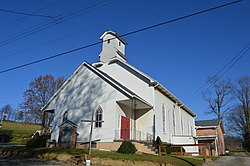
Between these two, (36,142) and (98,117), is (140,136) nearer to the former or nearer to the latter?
(98,117)

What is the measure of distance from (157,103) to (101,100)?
6.19m

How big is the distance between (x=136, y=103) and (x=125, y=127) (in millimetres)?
2532

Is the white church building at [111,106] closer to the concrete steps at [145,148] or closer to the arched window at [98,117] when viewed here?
the arched window at [98,117]

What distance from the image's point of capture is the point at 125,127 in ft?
67.4

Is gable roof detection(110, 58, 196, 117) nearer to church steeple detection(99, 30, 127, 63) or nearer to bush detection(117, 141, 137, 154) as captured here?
church steeple detection(99, 30, 127, 63)

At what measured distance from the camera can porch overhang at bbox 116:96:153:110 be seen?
19.8 m

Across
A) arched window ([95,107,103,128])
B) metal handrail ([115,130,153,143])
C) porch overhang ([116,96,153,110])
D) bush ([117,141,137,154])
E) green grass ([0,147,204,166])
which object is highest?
porch overhang ([116,96,153,110])

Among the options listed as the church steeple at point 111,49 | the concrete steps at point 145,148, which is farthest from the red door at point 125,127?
the church steeple at point 111,49

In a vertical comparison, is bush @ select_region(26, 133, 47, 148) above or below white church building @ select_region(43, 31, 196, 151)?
below

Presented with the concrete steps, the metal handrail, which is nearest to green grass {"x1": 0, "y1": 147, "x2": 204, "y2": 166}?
the concrete steps

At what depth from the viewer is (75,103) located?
23.0 metres

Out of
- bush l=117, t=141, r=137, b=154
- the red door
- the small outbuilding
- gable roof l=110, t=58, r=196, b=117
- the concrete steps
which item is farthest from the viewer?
the small outbuilding

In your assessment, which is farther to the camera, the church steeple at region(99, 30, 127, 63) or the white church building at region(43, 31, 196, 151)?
the church steeple at region(99, 30, 127, 63)

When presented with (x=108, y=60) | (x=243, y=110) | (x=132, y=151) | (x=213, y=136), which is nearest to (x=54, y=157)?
(x=132, y=151)
